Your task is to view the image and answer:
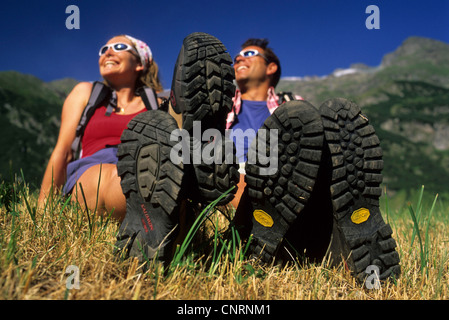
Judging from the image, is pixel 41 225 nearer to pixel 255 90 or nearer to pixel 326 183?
pixel 326 183

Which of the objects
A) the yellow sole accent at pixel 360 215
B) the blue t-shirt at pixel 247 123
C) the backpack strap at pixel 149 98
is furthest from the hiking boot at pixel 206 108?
the blue t-shirt at pixel 247 123

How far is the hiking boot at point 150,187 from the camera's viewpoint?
1.30 meters

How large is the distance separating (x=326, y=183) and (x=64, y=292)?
108 centimetres

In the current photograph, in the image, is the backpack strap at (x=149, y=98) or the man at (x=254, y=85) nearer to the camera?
the backpack strap at (x=149, y=98)

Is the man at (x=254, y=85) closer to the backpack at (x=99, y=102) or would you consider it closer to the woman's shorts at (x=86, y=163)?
the backpack at (x=99, y=102)

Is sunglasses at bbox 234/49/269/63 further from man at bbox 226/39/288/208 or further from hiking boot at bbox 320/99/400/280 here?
hiking boot at bbox 320/99/400/280

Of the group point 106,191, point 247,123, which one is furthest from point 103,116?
point 247,123

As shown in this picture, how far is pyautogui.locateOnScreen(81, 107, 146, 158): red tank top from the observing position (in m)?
2.65

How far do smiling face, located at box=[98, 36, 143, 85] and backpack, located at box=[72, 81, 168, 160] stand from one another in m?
0.12

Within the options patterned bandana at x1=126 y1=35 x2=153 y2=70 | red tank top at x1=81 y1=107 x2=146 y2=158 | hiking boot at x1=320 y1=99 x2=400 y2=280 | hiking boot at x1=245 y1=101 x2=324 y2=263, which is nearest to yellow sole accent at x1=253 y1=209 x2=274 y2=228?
hiking boot at x1=245 y1=101 x2=324 y2=263

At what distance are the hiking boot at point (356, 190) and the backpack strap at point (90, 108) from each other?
6.60 ft

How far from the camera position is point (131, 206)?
55.9 inches

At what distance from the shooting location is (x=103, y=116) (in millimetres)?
2746

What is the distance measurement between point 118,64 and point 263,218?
2.07 meters
